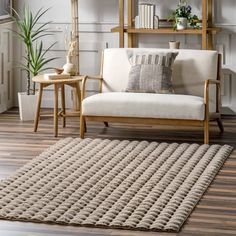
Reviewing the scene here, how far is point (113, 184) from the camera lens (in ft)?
18.1

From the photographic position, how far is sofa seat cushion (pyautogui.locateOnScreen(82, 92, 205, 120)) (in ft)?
21.6

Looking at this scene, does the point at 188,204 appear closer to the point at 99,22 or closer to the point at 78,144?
the point at 78,144

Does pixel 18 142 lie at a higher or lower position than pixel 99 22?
lower

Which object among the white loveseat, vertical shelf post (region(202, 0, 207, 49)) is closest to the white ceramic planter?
the white loveseat

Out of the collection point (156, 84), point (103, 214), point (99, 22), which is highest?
A: point (99, 22)

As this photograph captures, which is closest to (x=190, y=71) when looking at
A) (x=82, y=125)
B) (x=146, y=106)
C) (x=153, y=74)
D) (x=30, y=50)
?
(x=153, y=74)

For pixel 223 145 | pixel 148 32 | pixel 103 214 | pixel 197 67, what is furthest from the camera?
pixel 148 32

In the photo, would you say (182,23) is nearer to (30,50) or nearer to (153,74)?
(153,74)

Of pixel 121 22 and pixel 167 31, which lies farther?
pixel 121 22

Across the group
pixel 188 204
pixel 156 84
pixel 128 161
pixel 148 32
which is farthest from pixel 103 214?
pixel 148 32

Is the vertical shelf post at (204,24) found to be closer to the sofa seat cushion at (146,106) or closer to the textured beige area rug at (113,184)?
the sofa seat cushion at (146,106)

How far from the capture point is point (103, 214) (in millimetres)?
4863

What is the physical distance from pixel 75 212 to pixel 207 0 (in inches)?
142

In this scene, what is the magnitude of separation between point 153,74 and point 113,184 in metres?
1.83
